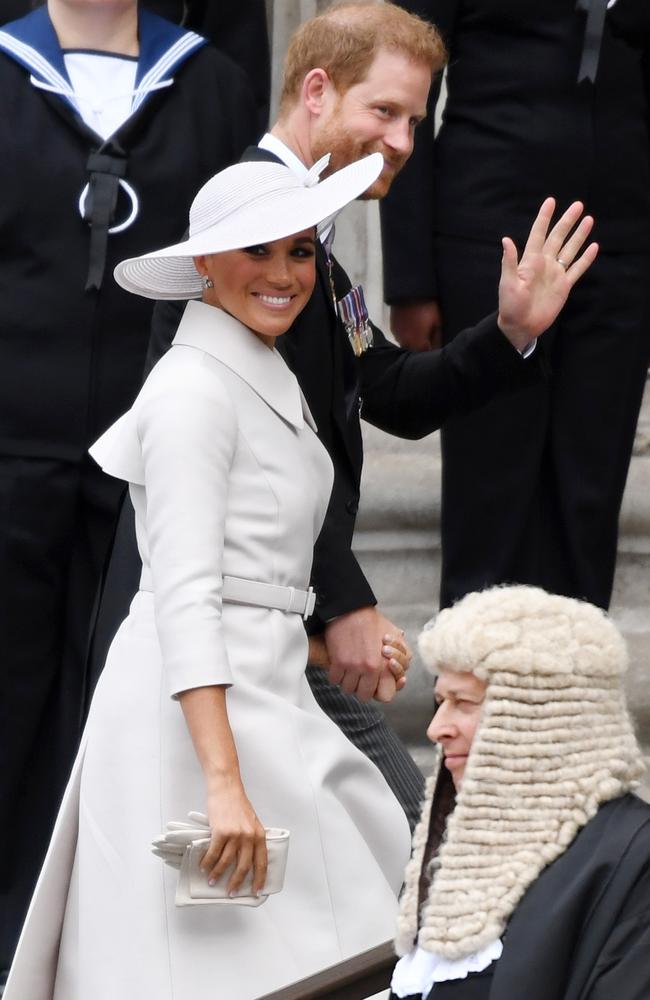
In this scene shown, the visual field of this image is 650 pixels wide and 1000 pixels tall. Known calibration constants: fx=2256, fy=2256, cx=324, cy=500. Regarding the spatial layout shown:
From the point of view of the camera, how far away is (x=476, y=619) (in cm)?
267

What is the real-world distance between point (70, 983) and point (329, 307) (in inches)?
46.6

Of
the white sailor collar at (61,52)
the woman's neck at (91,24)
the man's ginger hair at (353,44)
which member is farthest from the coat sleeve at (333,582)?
the woman's neck at (91,24)

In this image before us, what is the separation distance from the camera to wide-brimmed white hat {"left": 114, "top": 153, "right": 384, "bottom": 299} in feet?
10.7

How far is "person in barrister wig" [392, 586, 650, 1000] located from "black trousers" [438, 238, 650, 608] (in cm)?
180

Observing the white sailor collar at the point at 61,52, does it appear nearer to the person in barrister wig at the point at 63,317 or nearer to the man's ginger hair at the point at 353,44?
the person in barrister wig at the point at 63,317

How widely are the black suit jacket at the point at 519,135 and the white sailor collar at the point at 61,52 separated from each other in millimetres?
450

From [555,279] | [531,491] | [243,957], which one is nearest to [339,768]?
[243,957]

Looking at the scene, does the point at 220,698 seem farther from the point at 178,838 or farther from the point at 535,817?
the point at 535,817

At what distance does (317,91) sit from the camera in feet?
12.3

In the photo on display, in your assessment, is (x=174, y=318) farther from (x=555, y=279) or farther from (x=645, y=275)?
(x=645, y=275)

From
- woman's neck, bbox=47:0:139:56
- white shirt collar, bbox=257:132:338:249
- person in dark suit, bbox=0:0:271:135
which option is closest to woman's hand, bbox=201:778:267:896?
white shirt collar, bbox=257:132:338:249

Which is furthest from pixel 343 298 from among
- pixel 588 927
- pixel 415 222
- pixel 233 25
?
pixel 588 927

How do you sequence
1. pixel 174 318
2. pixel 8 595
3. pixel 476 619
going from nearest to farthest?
1. pixel 476 619
2. pixel 174 318
3. pixel 8 595

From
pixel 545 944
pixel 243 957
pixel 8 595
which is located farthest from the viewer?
pixel 8 595
